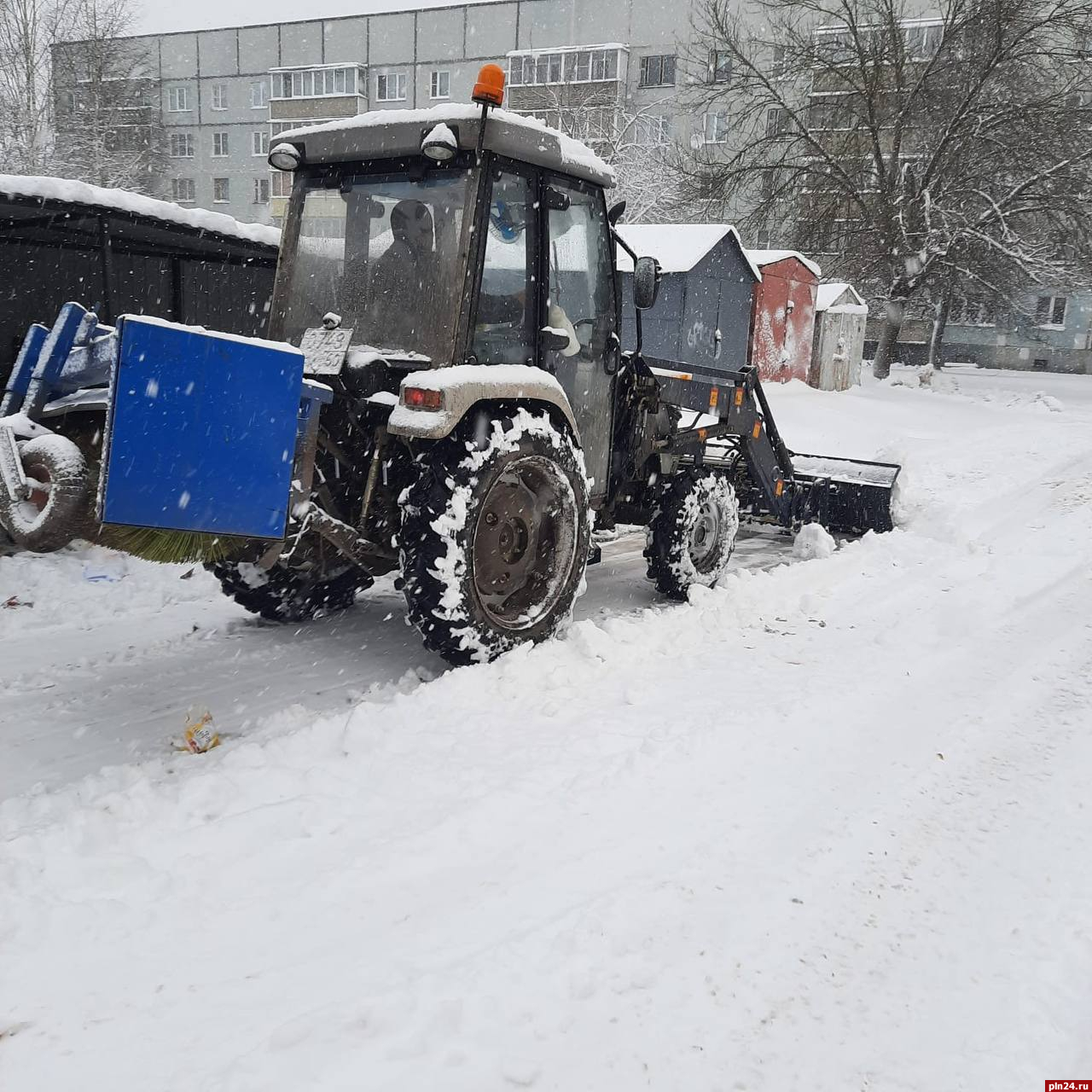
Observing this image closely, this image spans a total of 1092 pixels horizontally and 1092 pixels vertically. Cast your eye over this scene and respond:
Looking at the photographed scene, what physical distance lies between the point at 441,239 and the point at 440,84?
40.5 m

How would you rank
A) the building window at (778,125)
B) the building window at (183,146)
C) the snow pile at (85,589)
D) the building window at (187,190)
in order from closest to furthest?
1. the snow pile at (85,589)
2. the building window at (778,125)
3. the building window at (187,190)
4. the building window at (183,146)

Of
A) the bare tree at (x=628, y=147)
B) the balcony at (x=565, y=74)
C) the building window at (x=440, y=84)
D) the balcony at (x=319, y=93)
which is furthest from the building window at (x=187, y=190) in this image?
the bare tree at (x=628, y=147)

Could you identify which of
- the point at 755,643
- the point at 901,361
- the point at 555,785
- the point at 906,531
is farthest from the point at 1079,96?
the point at 555,785

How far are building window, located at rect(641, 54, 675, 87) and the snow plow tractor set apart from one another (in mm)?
37118

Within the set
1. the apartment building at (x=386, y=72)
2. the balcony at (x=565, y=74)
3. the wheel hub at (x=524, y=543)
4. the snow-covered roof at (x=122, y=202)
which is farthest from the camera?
the apartment building at (x=386, y=72)

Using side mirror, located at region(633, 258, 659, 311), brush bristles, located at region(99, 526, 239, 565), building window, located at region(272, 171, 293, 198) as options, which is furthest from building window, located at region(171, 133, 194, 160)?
brush bristles, located at region(99, 526, 239, 565)

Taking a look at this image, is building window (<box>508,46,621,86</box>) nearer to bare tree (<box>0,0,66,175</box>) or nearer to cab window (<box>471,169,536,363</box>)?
bare tree (<box>0,0,66,175</box>)

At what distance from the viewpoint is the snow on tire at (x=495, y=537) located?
12.6ft

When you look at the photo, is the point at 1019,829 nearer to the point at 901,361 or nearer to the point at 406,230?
the point at 406,230

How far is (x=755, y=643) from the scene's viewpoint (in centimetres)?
483

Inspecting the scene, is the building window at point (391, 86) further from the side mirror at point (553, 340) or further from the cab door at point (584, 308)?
the side mirror at point (553, 340)

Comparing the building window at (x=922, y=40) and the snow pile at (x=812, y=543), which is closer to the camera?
the snow pile at (x=812, y=543)

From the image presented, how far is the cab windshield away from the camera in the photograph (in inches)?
158

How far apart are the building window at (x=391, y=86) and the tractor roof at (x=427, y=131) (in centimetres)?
4022
